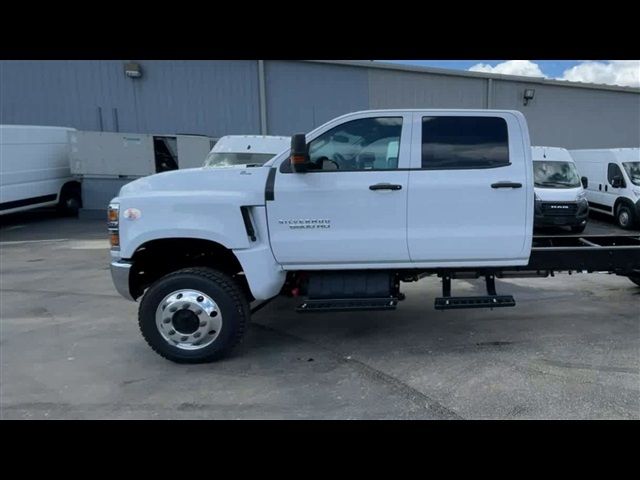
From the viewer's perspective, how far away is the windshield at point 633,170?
432 inches

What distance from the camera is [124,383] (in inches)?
142

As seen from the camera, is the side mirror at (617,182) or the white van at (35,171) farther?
the white van at (35,171)

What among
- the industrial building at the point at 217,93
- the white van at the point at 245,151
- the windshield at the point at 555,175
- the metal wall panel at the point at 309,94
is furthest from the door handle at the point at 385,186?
the industrial building at the point at 217,93

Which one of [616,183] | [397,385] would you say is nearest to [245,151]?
[397,385]

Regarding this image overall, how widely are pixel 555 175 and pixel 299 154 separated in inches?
370

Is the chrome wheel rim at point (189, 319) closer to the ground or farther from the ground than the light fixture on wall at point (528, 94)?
closer to the ground

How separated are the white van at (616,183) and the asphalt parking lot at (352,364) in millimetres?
5914

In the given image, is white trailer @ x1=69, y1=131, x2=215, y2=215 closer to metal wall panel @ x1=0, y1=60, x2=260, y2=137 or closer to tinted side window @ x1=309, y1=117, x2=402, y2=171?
metal wall panel @ x1=0, y1=60, x2=260, y2=137

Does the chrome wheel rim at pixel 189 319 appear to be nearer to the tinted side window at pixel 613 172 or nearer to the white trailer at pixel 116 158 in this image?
the white trailer at pixel 116 158

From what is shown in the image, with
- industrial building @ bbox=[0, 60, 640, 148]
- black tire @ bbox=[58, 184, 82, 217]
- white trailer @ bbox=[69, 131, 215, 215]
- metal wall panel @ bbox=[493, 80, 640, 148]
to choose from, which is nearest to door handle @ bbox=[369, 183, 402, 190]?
white trailer @ bbox=[69, 131, 215, 215]

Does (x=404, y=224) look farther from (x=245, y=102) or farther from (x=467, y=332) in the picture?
(x=245, y=102)

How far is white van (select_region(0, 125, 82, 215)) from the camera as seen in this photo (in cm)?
1187

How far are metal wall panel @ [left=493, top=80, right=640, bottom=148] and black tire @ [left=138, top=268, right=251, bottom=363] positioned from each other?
1581 centimetres

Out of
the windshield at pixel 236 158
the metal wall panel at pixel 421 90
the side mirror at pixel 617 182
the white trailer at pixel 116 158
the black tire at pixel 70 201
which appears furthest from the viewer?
the metal wall panel at pixel 421 90
